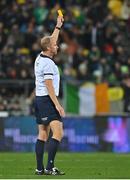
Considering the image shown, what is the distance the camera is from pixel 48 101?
1154 cm

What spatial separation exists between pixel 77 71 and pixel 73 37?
2.29 meters

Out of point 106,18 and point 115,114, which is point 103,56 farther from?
point 115,114

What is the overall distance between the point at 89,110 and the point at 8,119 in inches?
96.3

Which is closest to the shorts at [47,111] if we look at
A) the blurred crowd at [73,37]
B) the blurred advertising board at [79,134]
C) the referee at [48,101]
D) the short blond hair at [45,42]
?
the referee at [48,101]

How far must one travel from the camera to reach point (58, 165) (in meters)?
13.7

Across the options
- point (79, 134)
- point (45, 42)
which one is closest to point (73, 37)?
point (79, 134)

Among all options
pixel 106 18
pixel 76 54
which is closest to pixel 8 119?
pixel 76 54

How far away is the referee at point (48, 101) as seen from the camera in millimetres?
11414

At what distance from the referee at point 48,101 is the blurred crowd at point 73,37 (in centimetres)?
1037

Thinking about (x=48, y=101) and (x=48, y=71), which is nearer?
(x=48, y=71)

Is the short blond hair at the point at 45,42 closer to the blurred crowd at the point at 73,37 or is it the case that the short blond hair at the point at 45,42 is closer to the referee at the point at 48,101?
the referee at the point at 48,101

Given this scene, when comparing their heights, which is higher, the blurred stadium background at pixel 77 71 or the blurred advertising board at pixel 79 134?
the blurred stadium background at pixel 77 71

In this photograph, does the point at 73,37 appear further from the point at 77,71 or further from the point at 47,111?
the point at 47,111

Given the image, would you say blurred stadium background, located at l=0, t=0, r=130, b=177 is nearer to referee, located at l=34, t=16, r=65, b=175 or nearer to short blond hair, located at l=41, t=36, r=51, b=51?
referee, located at l=34, t=16, r=65, b=175
